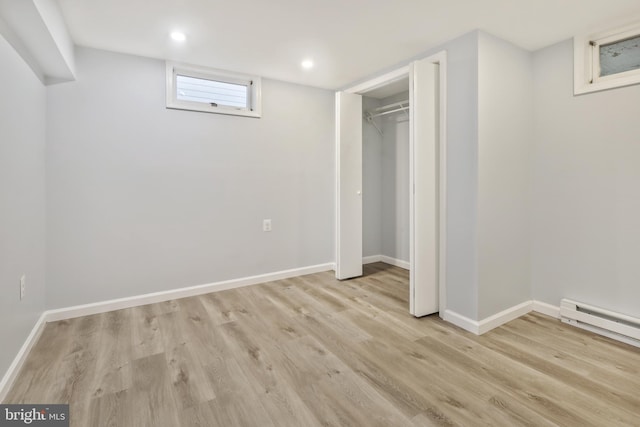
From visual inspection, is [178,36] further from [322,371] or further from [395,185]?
[395,185]

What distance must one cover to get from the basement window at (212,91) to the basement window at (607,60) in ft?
9.21

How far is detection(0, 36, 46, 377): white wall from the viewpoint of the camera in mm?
1731

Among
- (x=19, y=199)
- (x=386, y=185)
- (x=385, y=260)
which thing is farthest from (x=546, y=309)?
(x=19, y=199)

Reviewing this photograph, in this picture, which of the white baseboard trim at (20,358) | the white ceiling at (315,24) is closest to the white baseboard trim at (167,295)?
the white baseboard trim at (20,358)

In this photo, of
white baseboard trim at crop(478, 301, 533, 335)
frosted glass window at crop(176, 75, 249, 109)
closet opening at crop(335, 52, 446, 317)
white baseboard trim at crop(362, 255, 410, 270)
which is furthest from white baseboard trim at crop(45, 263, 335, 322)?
white baseboard trim at crop(478, 301, 533, 335)

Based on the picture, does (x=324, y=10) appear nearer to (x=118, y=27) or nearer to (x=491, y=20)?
(x=491, y=20)

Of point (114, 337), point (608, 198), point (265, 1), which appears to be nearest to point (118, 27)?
point (265, 1)

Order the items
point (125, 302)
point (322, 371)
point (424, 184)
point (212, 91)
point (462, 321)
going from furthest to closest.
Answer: point (212, 91), point (125, 302), point (424, 184), point (462, 321), point (322, 371)

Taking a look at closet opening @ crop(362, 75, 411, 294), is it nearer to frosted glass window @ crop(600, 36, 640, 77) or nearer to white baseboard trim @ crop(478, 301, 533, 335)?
white baseboard trim @ crop(478, 301, 533, 335)

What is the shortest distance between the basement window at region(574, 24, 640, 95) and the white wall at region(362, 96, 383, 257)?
2333 millimetres

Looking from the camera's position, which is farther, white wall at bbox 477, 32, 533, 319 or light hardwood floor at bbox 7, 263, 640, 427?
white wall at bbox 477, 32, 533, 319

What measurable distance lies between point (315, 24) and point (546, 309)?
2934 millimetres

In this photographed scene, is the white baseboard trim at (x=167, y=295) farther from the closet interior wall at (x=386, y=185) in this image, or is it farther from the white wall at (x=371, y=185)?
the closet interior wall at (x=386, y=185)

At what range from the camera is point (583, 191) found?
2.44 m
